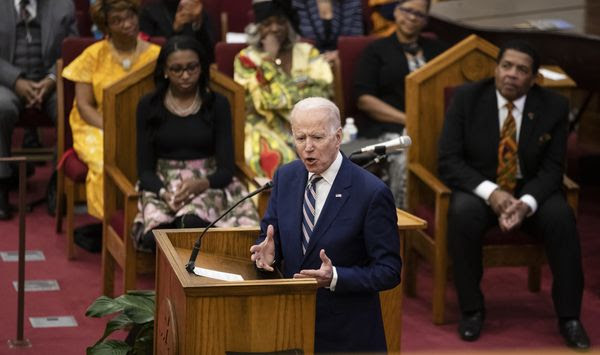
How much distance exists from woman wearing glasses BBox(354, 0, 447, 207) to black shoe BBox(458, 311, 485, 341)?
42.7 inches

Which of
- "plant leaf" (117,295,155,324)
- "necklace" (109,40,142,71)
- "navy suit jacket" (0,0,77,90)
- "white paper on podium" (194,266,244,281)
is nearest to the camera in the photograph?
"white paper on podium" (194,266,244,281)

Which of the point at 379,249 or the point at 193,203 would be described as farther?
the point at 193,203

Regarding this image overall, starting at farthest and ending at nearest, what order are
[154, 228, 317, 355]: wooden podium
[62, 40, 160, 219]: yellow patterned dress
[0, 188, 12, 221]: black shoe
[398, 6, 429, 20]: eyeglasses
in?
[0, 188, 12, 221]: black shoe
[398, 6, 429, 20]: eyeglasses
[62, 40, 160, 219]: yellow patterned dress
[154, 228, 317, 355]: wooden podium

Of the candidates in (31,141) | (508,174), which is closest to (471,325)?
(508,174)

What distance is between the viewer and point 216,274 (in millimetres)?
3055

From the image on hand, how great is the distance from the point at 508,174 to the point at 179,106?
1459 millimetres

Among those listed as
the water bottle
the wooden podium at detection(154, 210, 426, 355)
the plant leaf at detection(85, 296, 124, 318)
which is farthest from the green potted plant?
the water bottle

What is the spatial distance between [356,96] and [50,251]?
1.75 m

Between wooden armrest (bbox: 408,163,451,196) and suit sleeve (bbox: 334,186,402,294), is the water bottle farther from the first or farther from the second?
suit sleeve (bbox: 334,186,402,294)

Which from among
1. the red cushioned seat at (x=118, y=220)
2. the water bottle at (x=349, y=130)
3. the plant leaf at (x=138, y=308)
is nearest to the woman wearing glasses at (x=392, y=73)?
the water bottle at (x=349, y=130)

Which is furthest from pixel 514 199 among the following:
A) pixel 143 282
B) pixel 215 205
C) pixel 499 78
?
pixel 143 282

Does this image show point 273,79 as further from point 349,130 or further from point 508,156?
point 508,156

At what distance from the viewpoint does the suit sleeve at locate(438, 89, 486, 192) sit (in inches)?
202

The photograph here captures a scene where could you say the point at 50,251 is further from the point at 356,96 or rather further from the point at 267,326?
the point at 267,326
